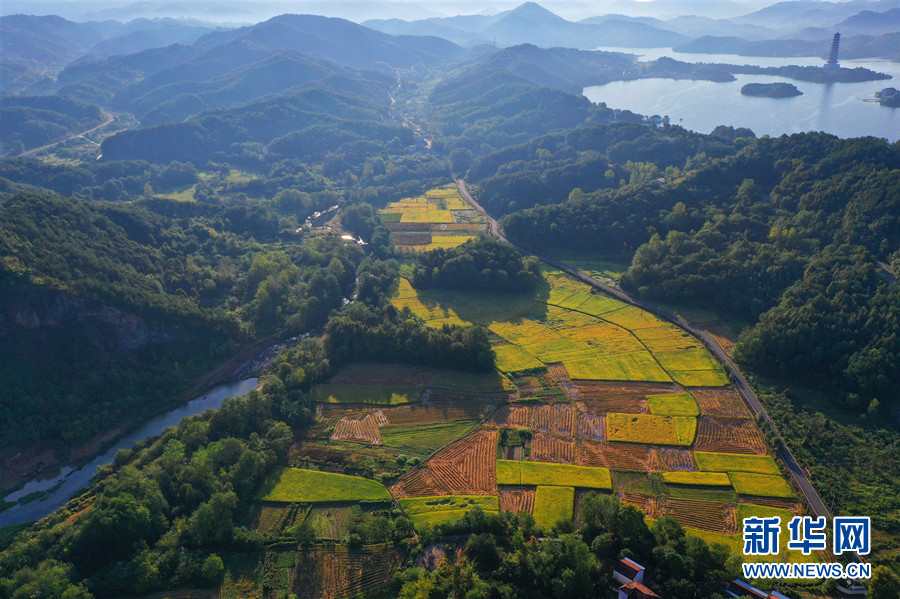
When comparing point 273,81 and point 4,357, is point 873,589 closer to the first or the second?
point 4,357

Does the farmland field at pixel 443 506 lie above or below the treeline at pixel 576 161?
below

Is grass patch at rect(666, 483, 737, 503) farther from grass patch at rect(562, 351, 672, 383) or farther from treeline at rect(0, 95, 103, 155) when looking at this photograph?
treeline at rect(0, 95, 103, 155)

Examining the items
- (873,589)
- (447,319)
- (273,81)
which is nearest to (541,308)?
(447,319)

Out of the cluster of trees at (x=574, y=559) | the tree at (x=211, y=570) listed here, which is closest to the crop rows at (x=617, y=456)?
the cluster of trees at (x=574, y=559)

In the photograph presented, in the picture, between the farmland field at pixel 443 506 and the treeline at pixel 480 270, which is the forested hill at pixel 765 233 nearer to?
the treeline at pixel 480 270

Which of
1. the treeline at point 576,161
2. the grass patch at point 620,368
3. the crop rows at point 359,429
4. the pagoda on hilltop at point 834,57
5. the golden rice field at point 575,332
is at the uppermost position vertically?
the pagoda on hilltop at point 834,57

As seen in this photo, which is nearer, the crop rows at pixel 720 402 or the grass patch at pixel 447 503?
the grass patch at pixel 447 503
